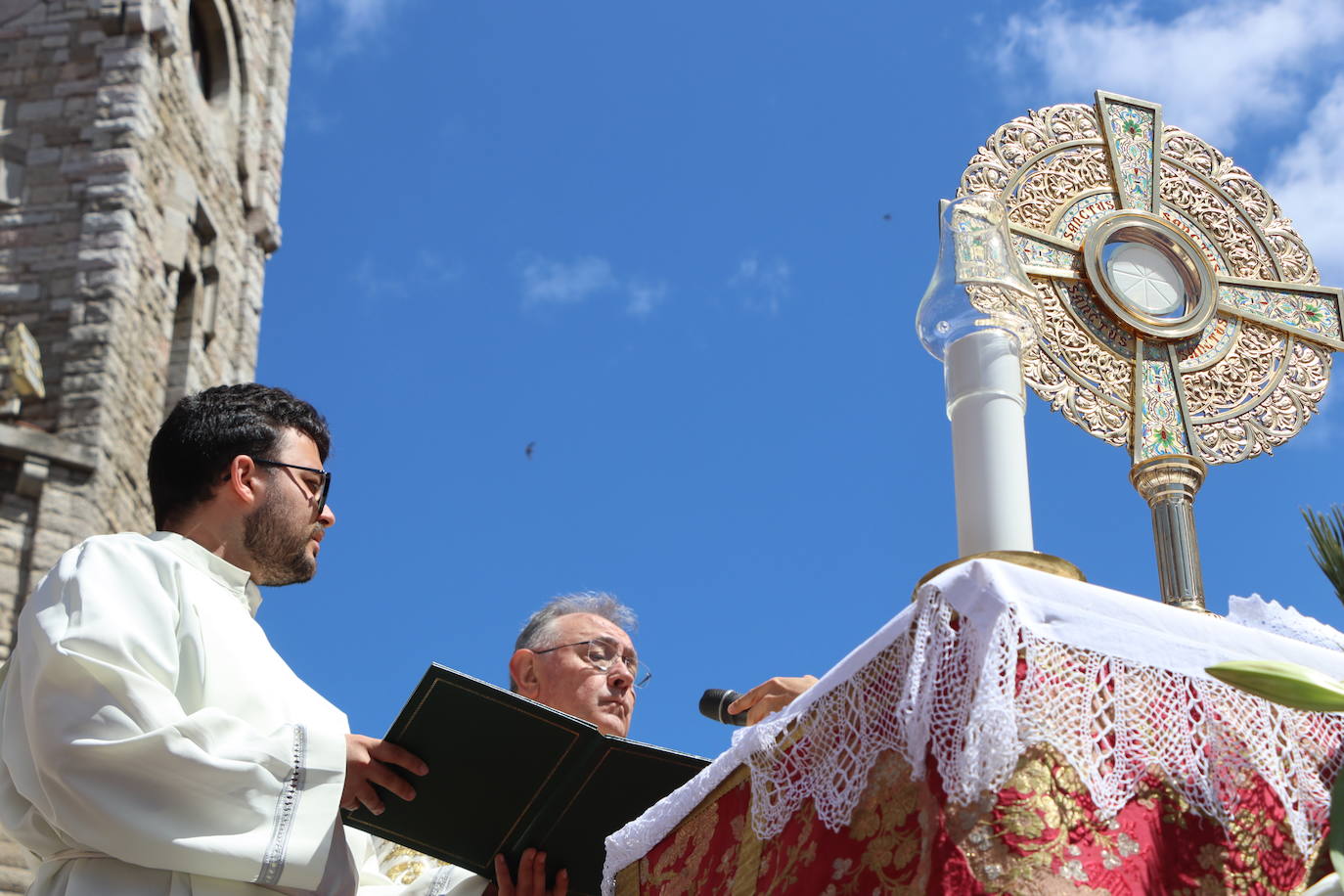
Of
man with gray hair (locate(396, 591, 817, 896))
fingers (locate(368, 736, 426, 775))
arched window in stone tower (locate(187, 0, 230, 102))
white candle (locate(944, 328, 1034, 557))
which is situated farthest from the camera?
arched window in stone tower (locate(187, 0, 230, 102))

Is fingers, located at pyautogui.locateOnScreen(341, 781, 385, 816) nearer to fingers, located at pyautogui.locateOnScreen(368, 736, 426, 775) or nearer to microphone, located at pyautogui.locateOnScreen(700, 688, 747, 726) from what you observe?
fingers, located at pyautogui.locateOnScreen(368, 736, 426, 775)

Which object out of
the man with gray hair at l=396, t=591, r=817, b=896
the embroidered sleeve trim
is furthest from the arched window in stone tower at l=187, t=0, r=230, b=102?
the embroidered sleeve trim

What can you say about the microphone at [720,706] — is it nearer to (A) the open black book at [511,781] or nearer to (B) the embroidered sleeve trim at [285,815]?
(A) the open black book at [511,781]

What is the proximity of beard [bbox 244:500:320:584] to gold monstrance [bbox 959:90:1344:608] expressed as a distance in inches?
57.1

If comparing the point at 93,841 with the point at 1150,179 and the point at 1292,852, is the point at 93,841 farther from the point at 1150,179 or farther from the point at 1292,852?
the point at 1150,179

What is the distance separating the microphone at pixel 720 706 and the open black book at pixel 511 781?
9cm

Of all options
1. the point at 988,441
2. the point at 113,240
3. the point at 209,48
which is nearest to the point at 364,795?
the point at 988,441

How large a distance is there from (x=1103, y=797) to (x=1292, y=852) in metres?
0.29

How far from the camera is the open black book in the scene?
102 inches

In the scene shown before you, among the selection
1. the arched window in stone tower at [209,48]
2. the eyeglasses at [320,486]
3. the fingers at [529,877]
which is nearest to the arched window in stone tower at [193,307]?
the arched window in stone tower at [209,48]

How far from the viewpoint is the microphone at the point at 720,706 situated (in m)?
2.79

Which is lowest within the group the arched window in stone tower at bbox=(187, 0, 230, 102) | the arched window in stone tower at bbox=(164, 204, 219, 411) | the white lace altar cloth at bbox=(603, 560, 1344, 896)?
the white lace altar cloth at bbox=(603, 560, 1344, 896)

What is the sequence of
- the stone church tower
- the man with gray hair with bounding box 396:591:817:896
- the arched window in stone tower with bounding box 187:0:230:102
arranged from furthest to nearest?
1. the arched window in stone tower with bounding box 187:0:230:102
2. the stone church tower
3. the man with gray hair with bounding box 396:591:817:896

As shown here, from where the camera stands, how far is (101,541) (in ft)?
9.45
